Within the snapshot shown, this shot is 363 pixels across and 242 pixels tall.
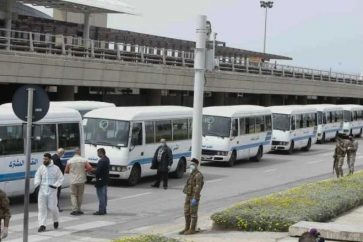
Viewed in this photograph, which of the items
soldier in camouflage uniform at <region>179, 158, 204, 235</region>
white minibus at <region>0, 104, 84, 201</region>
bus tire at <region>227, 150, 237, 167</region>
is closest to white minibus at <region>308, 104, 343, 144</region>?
bus tire at <region>227, 150, 237, 167</region>

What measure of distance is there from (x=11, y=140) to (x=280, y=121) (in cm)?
2399

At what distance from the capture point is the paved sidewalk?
12.7 meters

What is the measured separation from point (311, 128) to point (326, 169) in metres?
11.8

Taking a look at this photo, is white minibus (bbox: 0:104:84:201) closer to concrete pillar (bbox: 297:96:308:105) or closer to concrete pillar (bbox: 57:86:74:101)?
concrete pillar (bbox: 57:86:74:101)

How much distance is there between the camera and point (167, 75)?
42531 mm

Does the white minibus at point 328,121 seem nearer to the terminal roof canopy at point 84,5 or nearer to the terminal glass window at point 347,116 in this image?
the terminal glass window at point 347,116

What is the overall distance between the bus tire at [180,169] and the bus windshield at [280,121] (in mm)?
14008

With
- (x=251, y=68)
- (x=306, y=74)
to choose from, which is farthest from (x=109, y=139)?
(x=306, y=74)

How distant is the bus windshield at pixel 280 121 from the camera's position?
39.0 meters

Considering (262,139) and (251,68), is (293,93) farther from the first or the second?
(262,139)

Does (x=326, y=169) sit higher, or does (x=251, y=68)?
(x=251, y=68)

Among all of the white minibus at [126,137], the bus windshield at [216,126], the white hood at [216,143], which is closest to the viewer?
the white minibus at [126,137]

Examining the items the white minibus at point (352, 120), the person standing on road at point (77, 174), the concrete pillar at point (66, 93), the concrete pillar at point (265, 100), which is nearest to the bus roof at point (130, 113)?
the person standing on road at point (77, 174)

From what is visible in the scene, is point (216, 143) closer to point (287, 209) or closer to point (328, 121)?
point (287, 209)
